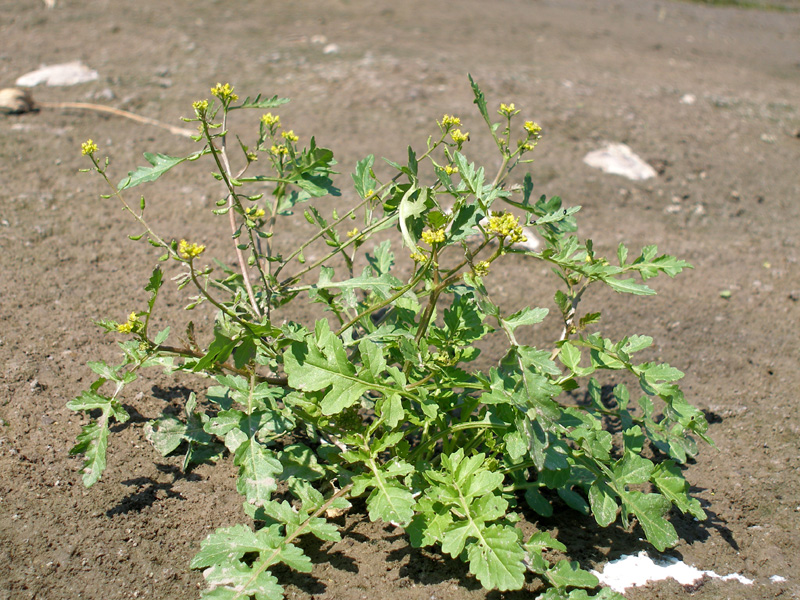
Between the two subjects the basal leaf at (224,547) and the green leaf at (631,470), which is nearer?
the basal leaf at (224,547)

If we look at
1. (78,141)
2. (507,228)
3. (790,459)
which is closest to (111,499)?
(507,228)

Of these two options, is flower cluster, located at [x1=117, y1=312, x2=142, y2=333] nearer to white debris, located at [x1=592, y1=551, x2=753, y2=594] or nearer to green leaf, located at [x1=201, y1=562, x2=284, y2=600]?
green leaf, located at [x1=201, y1=562, x2=284, y2=600]

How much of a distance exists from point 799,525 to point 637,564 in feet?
2.15

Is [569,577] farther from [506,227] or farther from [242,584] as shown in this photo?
[506,227]

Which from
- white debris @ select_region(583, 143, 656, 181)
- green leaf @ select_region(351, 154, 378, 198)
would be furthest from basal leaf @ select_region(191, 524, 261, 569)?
white debris @ select_region(583, 143, 656, 181)

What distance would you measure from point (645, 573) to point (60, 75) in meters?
4.98

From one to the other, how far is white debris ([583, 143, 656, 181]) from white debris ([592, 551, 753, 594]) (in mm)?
2925

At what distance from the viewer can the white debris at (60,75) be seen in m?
4.69

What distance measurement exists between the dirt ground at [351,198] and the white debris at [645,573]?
0.13ft

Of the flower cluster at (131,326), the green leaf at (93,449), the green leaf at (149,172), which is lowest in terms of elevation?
the green leaf at (93,449)

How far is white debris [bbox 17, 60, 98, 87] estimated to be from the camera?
469cm

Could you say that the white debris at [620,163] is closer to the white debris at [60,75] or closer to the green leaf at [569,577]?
the green leaf at [569,577]

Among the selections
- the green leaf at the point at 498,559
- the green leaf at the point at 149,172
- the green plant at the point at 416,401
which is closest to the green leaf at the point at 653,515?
the green plant at the point at 416,401

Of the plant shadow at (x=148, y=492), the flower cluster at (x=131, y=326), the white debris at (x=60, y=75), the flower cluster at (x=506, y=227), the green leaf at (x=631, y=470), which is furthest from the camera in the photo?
the white debris at (x=60, y=75)
